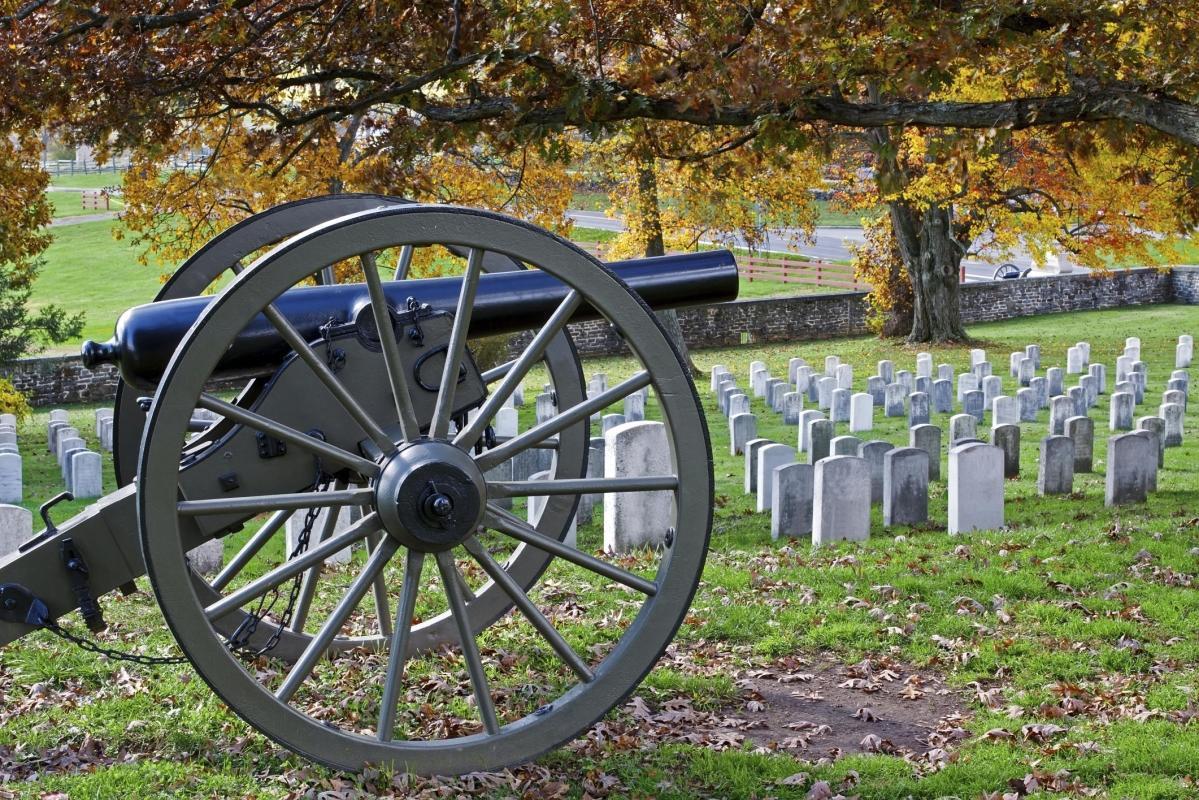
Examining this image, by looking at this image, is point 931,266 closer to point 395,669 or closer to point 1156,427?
point 1156,427

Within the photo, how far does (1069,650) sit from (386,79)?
586 centimetres

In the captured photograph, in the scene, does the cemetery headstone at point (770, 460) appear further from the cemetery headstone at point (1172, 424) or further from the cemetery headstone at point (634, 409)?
the cemetery headstone at point (1172, 424)

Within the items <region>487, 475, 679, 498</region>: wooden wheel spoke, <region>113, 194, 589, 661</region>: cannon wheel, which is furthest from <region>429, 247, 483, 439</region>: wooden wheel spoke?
<region>113, 194, 589, 661</region>: cannon wheel

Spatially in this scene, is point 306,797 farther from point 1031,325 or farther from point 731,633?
point 1031,325

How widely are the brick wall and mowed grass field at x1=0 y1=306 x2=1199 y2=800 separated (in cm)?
1695

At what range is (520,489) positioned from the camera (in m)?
4.62

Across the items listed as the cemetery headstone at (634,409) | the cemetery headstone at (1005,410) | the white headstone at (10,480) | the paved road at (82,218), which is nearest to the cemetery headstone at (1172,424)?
the cemetery headstone at (1005,410)

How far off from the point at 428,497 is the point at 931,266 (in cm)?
2200

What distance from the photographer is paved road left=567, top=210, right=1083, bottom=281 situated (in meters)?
41.0

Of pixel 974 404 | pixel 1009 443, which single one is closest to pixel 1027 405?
pixel 974 404

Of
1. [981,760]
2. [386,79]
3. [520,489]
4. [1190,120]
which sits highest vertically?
[386,79]

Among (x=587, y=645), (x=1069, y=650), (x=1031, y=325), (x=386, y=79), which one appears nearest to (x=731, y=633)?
(x=587, y=645)

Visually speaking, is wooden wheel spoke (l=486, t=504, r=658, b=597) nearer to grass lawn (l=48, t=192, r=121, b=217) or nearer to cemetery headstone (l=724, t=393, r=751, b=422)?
cemetery headstone (l=724, t=393, r=751, b=422)

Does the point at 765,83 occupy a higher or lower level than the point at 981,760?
higher
